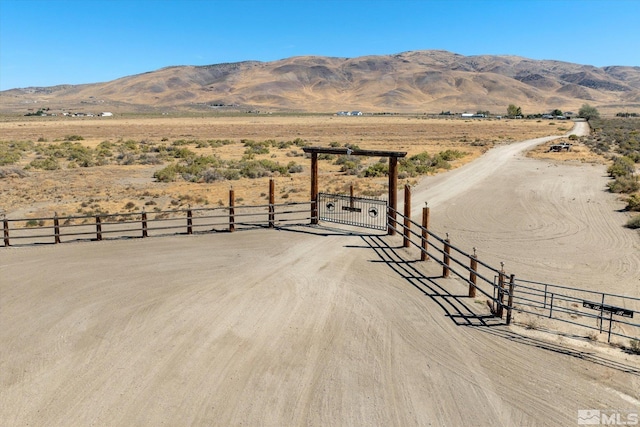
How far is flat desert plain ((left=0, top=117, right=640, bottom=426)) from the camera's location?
6.95 metres

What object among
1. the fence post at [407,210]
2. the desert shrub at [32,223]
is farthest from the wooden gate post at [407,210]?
the desert shrub at [32,223]

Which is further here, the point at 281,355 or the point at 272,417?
the point at 281,355

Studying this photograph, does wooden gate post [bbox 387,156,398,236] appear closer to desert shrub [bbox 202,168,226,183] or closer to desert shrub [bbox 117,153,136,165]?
desert shrub [bbox 202,168,226,183]

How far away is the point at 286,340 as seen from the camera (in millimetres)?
8883

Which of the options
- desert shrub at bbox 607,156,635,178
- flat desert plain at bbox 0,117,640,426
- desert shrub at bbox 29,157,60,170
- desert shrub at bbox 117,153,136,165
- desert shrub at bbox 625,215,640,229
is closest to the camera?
flat desert plain at bbox 0,117,640,426

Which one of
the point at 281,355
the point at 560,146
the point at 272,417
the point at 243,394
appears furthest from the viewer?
the point at 560,146

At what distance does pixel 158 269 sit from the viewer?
41.6ft

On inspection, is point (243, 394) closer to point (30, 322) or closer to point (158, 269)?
point (30, 322)

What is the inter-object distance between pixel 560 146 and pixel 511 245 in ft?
118

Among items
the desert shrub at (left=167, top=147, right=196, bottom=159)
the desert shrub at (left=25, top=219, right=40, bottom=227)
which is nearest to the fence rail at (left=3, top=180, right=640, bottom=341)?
the desert shrub at (left=25, top=219, right=40, bottom=227)

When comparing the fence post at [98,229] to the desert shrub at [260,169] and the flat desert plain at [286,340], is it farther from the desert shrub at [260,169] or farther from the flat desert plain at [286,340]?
the desert shrub at [260,169]

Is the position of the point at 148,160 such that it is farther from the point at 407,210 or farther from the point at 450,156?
the point at 407,210

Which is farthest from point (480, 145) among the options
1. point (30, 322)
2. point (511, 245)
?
point (30, 322)

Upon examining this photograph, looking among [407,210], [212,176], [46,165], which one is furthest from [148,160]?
[407,210]
